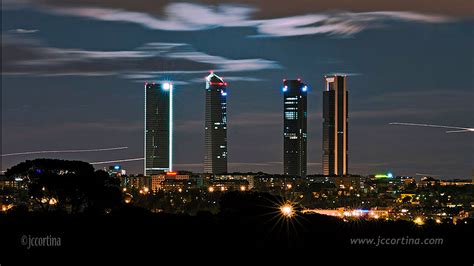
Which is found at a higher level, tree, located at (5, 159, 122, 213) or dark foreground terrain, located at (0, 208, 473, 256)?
tree, located at (5, 159, 122, 213)

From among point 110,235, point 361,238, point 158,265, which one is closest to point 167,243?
point 110,235

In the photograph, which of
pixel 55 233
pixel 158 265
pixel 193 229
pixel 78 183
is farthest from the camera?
pixel 78 183

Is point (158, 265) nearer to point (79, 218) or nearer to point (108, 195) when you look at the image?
point (79, 218)

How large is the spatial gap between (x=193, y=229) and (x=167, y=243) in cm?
578

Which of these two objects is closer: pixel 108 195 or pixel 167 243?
pixel 167 243

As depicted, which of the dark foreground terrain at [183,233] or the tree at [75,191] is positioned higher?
the tree at [75,191]

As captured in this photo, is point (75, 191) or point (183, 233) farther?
point (75, 191)

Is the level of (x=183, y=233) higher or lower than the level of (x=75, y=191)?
lower

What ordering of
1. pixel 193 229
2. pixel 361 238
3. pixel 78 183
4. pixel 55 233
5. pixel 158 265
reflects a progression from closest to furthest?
pixel 158 265, pixel 55 233, pixel 193 229, pixel 361 238, pixel 78 183

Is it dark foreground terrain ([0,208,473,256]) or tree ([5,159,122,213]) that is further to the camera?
tree ([5,159,122,213])

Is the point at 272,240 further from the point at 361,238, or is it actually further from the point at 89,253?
the point at 89,253

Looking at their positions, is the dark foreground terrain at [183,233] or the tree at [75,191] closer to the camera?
the dark foreground terrain at [183,233]

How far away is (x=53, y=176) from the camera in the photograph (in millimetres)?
85500

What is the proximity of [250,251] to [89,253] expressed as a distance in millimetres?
10475
